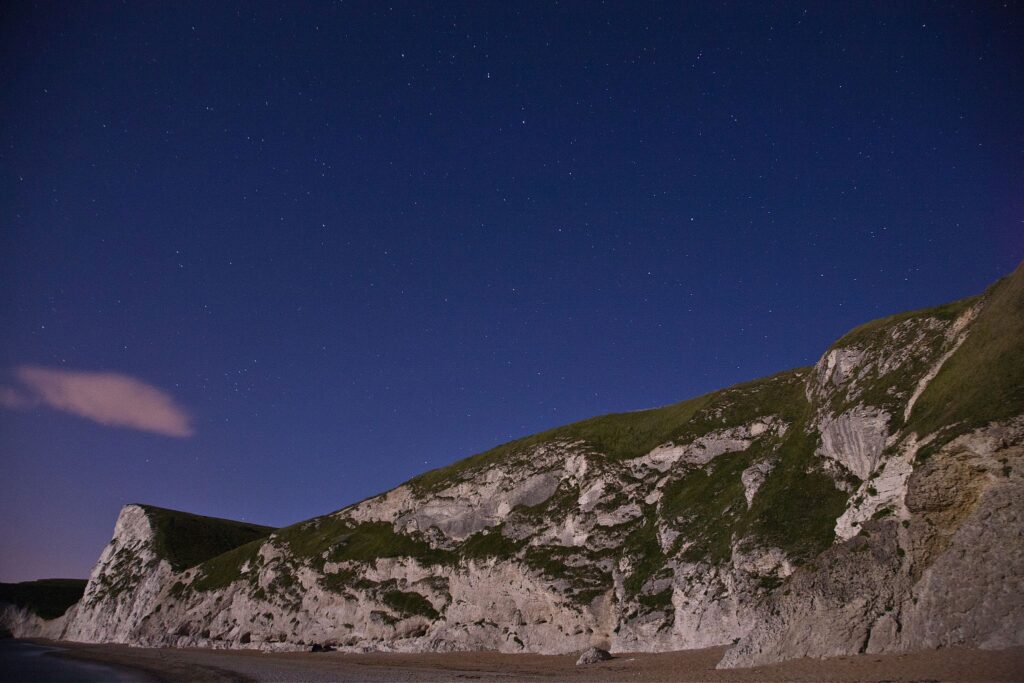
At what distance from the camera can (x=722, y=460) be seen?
55.8m

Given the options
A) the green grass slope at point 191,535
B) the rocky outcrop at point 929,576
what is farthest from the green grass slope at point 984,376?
the green grass slope at point 191,535

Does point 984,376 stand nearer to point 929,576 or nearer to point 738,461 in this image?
point 929,576

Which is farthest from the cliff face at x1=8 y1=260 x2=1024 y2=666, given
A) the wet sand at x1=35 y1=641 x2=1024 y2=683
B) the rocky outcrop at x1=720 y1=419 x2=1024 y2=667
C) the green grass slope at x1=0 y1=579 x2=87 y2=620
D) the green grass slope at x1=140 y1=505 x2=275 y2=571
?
the green grass slope at x1=0 y1=579 x2=87 y2=620

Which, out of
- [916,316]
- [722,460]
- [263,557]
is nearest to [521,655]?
[722,460]

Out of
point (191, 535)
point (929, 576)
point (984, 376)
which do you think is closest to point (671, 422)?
point (984, 376)

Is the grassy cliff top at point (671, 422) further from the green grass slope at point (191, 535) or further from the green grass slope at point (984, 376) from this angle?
the green grass slope at point (191, 535)

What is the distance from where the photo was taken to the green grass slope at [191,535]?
332 feet

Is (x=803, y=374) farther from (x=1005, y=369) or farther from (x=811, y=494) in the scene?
(x=1005, y=369)

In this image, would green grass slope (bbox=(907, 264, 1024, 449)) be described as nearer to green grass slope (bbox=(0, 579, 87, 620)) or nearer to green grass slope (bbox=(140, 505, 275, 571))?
green grass slope (bbox=(140, 505, 275, 571))

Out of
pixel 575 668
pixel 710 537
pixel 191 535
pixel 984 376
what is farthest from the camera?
pixel 191 535

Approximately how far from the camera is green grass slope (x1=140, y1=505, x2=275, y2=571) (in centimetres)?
10131

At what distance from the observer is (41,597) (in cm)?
12681

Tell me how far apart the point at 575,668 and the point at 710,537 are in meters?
15.6

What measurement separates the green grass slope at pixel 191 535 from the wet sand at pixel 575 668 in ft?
150
